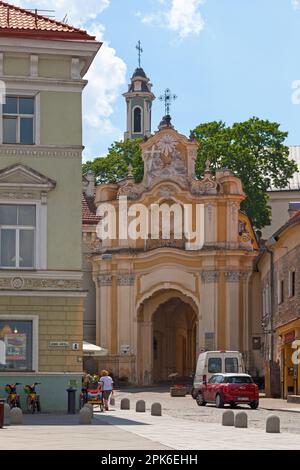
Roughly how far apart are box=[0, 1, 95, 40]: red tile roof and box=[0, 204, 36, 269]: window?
5.51 m

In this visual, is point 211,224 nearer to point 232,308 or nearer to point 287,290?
point 232,308

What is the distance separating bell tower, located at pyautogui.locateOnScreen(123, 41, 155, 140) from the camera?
130m

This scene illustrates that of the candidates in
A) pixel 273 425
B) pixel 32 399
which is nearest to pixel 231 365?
pixel 32 399

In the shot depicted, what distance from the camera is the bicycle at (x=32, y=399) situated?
35.8 meters

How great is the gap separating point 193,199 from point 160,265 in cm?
472

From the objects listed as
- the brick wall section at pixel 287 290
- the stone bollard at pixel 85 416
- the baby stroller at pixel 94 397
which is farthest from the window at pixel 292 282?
the stone bollard at pixel 85 416

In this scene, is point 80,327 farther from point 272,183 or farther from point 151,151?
point 272,183

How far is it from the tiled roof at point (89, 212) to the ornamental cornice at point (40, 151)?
136 ft

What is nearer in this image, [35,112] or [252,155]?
[35,112]

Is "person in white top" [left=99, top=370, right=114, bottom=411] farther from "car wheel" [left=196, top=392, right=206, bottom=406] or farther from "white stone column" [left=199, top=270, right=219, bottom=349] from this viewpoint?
"white stone column" [left=199, top=270, right=219, bottom=349]

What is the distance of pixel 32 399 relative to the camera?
35.8 metres

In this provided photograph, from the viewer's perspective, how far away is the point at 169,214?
73875 millimetres

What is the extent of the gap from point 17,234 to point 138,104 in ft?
310

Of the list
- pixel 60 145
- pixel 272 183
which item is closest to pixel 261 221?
pixel 272 183
